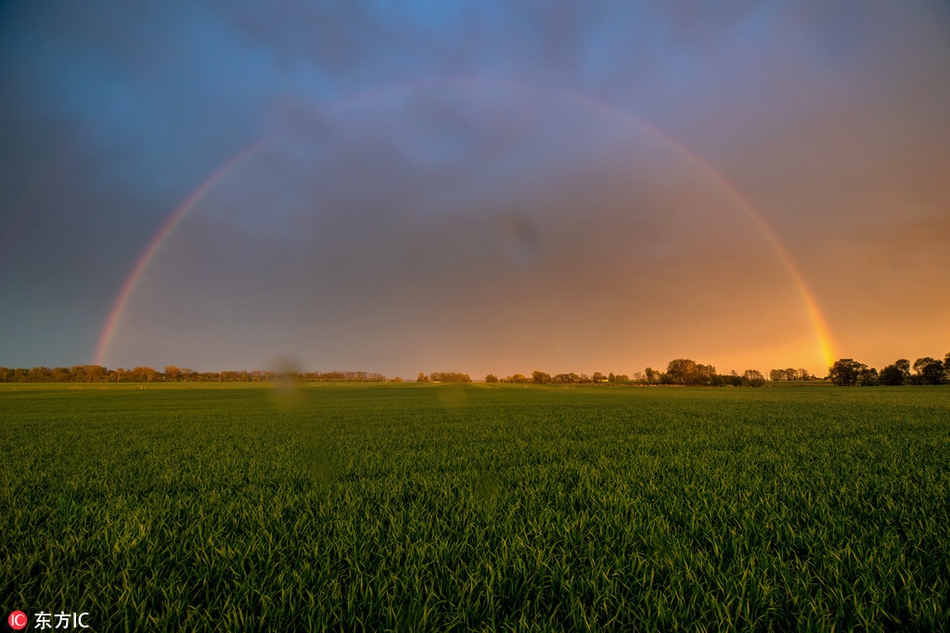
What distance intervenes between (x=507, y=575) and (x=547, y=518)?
171 cm

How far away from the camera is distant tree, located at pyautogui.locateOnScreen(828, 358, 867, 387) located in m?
117

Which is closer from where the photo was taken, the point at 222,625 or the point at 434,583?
the point at 222,625

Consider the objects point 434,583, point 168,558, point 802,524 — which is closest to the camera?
point 434,583

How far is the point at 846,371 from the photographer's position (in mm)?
118375

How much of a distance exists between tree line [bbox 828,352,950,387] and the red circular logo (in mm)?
153088

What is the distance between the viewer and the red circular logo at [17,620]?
9.91 feet

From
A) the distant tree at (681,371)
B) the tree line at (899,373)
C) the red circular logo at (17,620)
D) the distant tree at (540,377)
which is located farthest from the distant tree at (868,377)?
the red circular logo at (17,620)

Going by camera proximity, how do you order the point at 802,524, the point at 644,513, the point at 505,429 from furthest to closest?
the point at 505,429 < the point at 644,513 < the point at 802,524

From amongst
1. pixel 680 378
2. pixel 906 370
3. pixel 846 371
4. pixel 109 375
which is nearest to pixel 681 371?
pixel 680 378

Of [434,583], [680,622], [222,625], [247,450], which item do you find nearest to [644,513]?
[680,622]

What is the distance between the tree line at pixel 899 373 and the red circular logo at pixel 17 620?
502 feet

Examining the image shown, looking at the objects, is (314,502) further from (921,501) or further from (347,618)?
(921,501)

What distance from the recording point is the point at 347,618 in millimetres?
3129

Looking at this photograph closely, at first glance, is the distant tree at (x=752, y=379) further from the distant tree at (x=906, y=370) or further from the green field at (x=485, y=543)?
the green field at (x=485, y=543)
